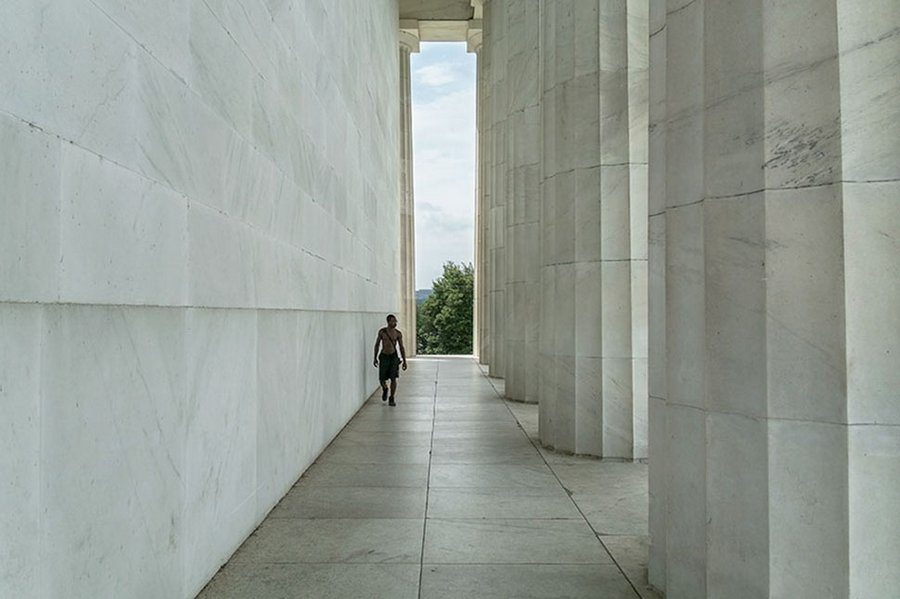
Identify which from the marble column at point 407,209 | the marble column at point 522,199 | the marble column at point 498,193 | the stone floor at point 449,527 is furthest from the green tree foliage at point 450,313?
the stone floor at point 449,527

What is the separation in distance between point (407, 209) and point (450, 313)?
3798cm

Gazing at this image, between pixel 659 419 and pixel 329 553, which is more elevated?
pixel 659 419

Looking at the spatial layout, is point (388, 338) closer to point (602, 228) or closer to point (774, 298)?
point (602, 228)

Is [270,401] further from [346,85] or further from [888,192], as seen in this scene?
[346,85]

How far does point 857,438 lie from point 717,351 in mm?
962

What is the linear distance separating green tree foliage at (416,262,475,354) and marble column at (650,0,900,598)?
222 feet

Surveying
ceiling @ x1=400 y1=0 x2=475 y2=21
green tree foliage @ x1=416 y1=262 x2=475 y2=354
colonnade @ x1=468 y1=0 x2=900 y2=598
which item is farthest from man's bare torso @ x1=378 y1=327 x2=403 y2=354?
green tree foliage @ x1=416 y1=262 x2=475 y2=354

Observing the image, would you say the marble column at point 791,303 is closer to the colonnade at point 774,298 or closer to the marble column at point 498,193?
the colonnade at point 774,298

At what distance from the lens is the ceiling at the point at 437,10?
112ft

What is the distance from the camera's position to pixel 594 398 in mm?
10883

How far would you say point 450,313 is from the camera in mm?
73750

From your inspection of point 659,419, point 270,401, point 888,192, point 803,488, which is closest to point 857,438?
point 803,488

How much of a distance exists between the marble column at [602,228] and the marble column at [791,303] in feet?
18.2

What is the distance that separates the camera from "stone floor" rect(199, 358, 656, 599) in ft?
19.0
